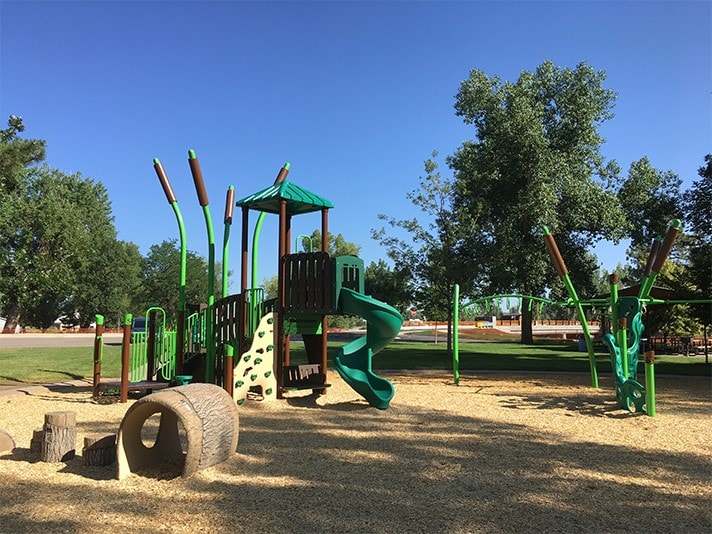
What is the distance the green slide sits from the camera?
8.64 meters

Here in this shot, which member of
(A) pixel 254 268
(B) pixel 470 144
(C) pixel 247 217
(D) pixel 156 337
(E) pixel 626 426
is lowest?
(E) pixel 626 426

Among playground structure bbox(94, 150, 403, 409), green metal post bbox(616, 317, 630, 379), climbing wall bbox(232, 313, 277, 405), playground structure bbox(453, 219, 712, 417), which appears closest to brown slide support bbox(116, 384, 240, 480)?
playground structure bbox(94, 150, 403, 409)

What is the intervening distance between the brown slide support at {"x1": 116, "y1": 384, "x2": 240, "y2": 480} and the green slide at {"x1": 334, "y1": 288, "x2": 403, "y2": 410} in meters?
3.58

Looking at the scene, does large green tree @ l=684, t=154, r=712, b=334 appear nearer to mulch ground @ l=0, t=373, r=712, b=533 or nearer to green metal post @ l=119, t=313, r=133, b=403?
mulch ground @ l=0, t=373, r=712, b=533

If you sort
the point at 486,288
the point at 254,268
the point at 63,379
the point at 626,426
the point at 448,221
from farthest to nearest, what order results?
the point at 486,288 < the point at 448,221 < the point at 63,379 < the point at 254,268 < the point at 626,426

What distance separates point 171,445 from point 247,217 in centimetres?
613

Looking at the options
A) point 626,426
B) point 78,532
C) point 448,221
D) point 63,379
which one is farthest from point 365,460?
point 448,221

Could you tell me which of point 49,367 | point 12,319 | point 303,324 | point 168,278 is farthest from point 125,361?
point 12,319

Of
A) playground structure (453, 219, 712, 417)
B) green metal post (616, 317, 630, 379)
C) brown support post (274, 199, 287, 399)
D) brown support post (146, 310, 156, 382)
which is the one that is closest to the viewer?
playground structure (453, 219, 712, 417)

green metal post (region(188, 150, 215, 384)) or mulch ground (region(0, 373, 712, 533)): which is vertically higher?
green metal post (region(188, 150, 215, 384))

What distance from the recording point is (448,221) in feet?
64.3

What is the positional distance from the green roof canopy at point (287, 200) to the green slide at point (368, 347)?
2.14 m

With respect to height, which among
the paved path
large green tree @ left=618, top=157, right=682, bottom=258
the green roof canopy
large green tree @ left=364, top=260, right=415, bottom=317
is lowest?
the paved path

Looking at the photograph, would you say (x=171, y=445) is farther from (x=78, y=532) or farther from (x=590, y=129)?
(x=590, y=129)
